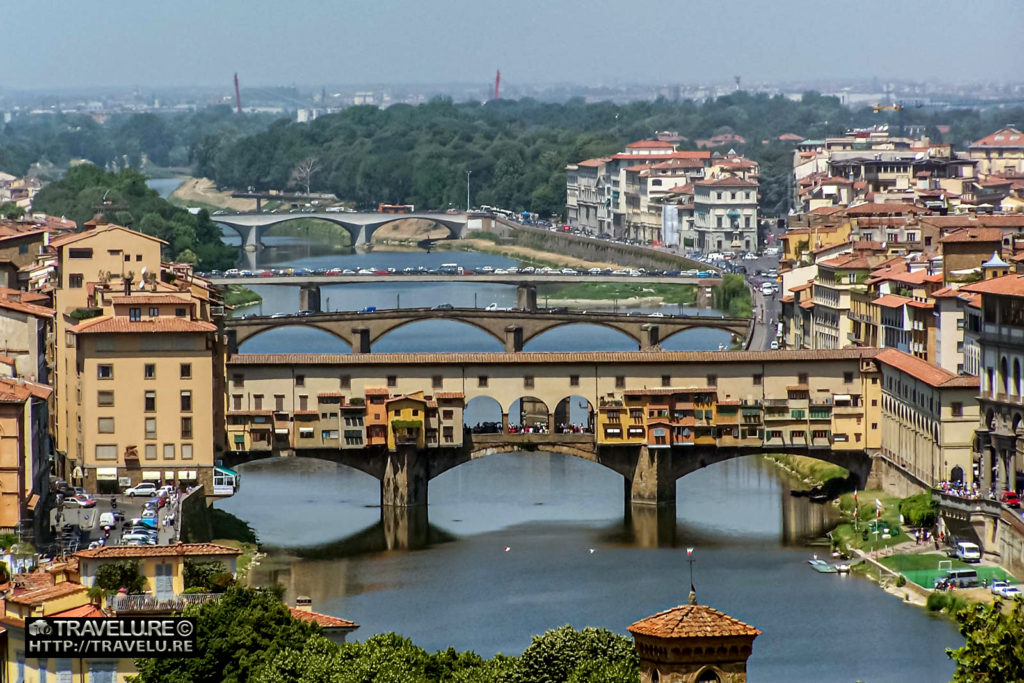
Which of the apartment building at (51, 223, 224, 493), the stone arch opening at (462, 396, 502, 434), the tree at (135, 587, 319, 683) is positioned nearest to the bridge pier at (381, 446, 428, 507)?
the apartment building at (51, 223, 224, 493)

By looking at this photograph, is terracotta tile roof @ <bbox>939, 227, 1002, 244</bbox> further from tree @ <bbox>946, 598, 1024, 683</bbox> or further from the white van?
tree @ <bbox>946, 598, 1024, 683</bbox>

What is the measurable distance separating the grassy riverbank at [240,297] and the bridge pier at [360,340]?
1743 centimetres

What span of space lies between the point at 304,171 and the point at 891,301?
346ft

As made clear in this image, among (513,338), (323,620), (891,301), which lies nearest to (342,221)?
(513,338)

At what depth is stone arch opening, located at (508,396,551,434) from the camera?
5781 cm

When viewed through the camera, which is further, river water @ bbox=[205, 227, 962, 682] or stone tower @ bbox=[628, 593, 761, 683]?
river water @ bbox=[205, 227, 962, 682]

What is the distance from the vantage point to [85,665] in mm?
28031

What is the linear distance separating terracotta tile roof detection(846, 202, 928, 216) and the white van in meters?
31.9

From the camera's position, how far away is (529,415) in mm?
65500

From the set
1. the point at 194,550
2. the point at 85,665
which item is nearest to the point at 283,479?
the point at 194,550

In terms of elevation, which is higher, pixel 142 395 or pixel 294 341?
pixel 142 395

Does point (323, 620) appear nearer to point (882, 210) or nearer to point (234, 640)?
point (234, 640)

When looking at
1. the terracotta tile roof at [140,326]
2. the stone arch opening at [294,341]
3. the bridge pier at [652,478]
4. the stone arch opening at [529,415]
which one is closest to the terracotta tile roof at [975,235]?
the bridge pier at [652,478]

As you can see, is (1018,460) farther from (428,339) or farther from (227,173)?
(227,173)
